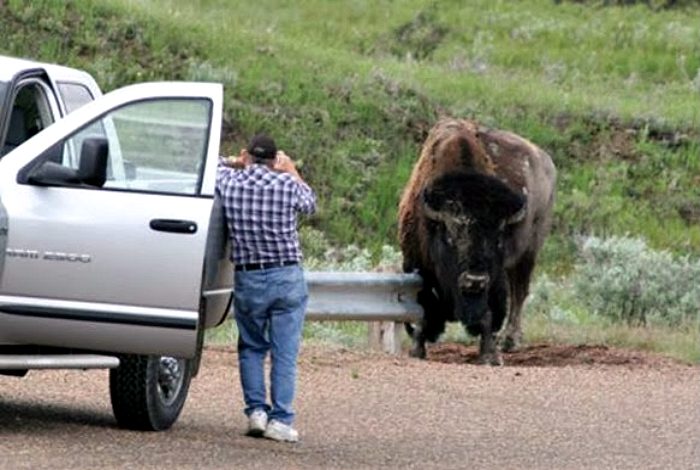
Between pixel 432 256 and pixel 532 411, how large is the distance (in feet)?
16.2

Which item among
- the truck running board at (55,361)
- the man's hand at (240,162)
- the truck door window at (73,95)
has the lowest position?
the truck running board at (55,361)

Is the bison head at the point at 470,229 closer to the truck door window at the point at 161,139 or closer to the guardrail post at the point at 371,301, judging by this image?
the guardrail post at the point at 371,301

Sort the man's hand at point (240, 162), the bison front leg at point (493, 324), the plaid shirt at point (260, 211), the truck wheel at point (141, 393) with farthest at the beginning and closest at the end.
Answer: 1. the bison front leg at point (493, 324)
2. the man's hand at point (240, 162)
3. the truck wheel at point (141, 393)
4. the plaid shirt at point (260, 211)

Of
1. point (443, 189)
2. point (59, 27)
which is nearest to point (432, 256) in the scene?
point (443, 189)

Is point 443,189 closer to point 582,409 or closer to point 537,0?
point 582,409

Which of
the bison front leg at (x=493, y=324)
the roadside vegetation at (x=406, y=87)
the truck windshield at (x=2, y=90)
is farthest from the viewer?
the roadside vegetation at (x=406, y=87)

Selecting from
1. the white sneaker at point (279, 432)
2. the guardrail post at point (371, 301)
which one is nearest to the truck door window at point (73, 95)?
the white sneaker at point (279, 432)

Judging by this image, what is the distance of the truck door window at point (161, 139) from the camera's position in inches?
487

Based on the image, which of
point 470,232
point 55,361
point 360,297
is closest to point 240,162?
point 55,361

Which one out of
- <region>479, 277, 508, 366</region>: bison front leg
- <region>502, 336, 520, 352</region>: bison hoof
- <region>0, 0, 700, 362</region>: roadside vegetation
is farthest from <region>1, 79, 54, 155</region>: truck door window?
<region>0, 0, 700, 362</region>: roadside vegetation

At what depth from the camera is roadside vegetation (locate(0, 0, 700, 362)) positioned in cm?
3238

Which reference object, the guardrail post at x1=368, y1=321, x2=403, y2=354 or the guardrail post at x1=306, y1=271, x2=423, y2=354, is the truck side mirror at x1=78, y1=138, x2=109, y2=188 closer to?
the guardrail post at x1=306, y1=271, x2=423, y2=354

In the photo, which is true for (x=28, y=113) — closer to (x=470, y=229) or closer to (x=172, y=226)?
(x=172, y=226)

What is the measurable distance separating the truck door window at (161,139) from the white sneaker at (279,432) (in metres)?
1.63
